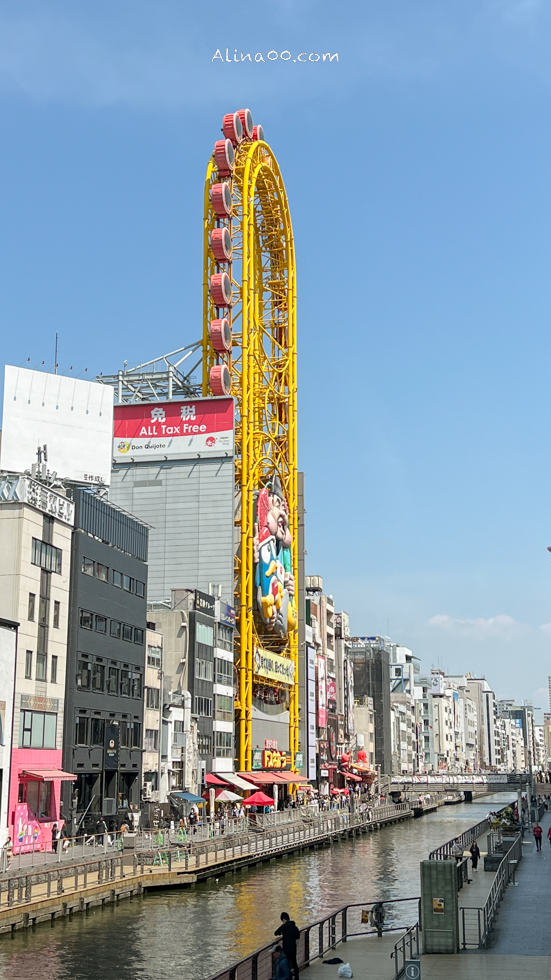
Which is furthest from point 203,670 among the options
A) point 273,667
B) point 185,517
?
point 185,517

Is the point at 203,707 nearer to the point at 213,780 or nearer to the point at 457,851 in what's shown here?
the point at 213,780

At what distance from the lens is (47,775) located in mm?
59938

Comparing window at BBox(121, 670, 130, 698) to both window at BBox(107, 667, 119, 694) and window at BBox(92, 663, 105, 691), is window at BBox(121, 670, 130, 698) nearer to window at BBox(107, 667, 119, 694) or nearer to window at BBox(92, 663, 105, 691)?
window at BBox(107, 667, 119, 694)

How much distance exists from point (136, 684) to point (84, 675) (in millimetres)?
9859

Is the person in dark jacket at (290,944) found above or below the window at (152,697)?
below

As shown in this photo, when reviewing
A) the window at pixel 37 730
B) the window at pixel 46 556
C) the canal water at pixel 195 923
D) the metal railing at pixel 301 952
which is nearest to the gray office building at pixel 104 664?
the window at pixel 37 730

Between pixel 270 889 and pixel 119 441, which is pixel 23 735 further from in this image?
pixel 119 441

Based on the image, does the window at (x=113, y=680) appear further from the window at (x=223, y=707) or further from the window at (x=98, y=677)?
the window at (x=223, y=707)

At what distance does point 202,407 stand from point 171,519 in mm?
12523

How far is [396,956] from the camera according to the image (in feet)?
90.2

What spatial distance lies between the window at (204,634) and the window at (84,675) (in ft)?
82.6

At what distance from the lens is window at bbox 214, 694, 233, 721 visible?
101 meters

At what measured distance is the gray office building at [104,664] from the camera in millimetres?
67000

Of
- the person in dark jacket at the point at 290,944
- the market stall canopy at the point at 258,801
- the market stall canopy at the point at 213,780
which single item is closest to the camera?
the person in dark jacket at the point at 290,944
